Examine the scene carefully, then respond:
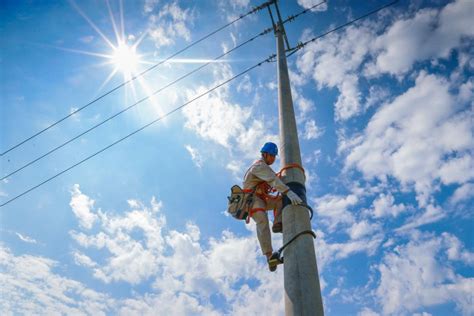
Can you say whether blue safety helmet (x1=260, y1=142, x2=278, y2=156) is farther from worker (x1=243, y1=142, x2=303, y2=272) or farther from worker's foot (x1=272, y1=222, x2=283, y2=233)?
worker's foot (x1=272, y1=222, x2=283, y2=233)

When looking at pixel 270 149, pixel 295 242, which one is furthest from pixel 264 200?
pixel 295 242

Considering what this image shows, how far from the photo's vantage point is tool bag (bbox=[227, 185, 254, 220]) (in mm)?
5000

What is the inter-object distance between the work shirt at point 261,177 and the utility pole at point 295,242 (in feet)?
0.35

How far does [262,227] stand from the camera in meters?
4.75

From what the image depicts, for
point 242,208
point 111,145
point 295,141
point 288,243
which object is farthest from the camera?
point 111,145

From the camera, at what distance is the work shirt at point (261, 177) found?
399cm

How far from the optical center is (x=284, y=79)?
17.4 ft

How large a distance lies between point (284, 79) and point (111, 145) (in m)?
6.60

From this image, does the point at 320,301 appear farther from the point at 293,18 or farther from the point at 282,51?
the point at 293,18

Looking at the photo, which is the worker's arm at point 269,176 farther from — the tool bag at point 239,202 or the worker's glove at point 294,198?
the tool bag at point 239,202

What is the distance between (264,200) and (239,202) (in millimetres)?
405

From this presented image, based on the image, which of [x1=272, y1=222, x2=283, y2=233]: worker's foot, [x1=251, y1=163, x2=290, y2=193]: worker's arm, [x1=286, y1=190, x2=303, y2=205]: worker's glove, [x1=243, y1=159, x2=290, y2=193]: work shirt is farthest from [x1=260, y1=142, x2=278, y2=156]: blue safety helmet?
[x1=286, y1=190, x2=303, y2=205]: worker's glove

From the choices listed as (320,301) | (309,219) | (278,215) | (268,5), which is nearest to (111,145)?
(268,5)

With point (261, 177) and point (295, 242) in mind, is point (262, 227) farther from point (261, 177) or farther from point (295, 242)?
point (295, 242)
